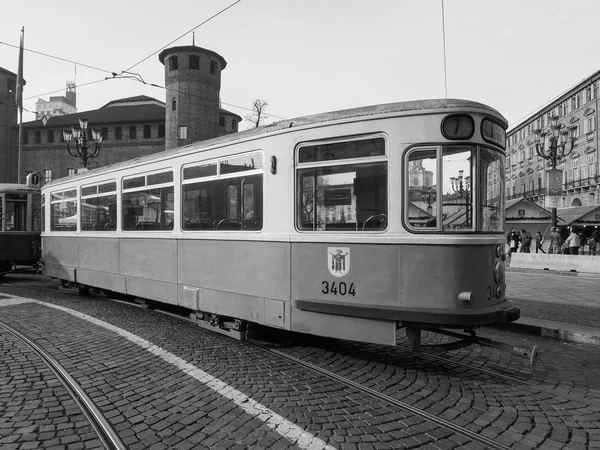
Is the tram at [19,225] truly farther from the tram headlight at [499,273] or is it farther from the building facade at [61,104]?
the building facade at [61,104]

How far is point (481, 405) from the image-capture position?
13.6 ft

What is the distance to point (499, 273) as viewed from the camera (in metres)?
4.91

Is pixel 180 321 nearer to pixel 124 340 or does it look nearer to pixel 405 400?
pixel 124 340

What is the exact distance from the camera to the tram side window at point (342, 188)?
4.75 m

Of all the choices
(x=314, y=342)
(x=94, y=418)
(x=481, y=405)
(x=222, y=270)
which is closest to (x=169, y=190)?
(x=222, y=270)

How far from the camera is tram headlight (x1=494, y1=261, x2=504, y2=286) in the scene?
4836 millimetres

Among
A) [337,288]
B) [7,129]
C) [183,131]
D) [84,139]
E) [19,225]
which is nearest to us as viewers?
[337,288]

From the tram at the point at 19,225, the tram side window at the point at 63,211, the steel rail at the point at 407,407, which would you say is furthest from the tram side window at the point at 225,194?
Result: the tram at the point at 19,225

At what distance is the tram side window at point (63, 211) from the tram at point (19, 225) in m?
2.87

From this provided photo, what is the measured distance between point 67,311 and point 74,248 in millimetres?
2128

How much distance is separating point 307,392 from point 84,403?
201cm

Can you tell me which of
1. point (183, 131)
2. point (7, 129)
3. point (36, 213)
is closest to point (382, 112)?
point (36, 213)

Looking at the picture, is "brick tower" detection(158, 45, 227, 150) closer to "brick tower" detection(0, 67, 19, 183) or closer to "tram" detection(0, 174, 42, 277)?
"brick tower" detection(0, 67, 19, 183)

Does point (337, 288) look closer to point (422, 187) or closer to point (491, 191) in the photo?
point (422, 187)
